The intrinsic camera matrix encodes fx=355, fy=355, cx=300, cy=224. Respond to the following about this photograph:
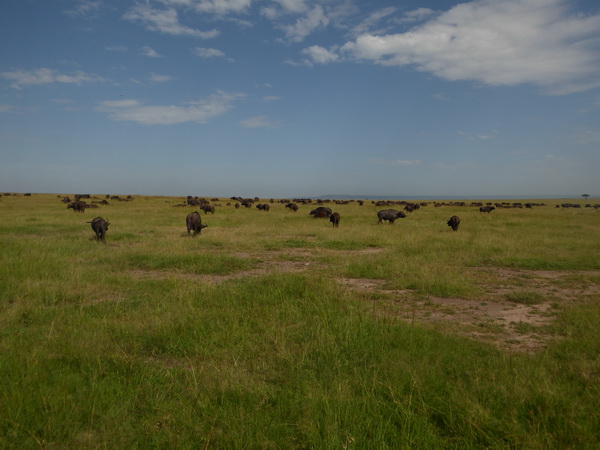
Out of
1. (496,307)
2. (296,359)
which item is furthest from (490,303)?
(296,359)

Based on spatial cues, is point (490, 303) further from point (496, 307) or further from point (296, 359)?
point (296, 359)

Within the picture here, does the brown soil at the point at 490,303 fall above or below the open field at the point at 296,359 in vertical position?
below

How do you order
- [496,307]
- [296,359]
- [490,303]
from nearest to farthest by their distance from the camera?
[296,359] → [496,307] → [490,303]

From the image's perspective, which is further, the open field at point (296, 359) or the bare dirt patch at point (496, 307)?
the bare dirt patch at point (496, 307)

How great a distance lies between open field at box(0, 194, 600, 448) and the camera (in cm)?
318

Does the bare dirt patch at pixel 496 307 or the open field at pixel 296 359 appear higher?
the open field at pixel 296 359

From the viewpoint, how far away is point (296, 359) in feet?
15.1

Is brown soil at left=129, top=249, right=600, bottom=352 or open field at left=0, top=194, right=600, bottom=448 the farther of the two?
brown soil at left=129, top=249, right=600, bottom=352

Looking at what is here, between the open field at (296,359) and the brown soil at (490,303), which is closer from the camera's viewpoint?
→ the open field at (296,359)

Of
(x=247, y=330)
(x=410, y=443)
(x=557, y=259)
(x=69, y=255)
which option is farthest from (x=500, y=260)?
(x=69, y=255)

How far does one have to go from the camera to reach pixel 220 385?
3.89m

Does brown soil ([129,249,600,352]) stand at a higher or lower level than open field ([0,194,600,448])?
lower

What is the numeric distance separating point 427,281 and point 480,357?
4272mm

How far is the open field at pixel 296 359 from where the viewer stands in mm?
3180
